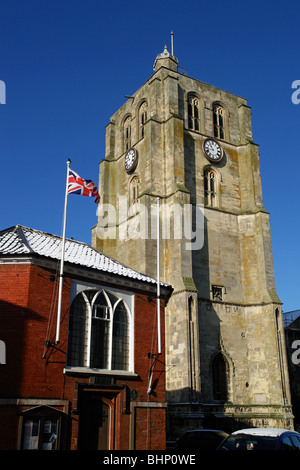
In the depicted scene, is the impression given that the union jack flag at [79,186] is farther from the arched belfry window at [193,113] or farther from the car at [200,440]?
the arched belfry window at [193,113]

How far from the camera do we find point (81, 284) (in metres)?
17.3

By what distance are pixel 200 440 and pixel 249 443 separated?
739cm

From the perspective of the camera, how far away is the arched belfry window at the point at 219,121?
40688mm

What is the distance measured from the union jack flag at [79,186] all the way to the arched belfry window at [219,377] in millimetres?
18629

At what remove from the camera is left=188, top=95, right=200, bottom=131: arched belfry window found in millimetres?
39375

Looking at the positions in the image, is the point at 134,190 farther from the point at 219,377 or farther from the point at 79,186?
the point at 79,186

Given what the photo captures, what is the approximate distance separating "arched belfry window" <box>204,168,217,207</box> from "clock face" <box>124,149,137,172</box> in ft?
20.1

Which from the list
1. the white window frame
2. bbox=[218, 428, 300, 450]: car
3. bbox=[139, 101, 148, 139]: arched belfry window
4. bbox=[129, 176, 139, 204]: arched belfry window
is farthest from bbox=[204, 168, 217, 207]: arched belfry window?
bbox=[218, 428, 300, 450]: car

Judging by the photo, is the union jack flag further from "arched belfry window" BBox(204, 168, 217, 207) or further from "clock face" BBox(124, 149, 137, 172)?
"clock face" BBox(124, 149, 137, 172)

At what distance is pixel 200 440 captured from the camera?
1909 cm

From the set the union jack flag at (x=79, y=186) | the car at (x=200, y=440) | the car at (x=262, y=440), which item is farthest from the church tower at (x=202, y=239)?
the car at (x=262, y=440)

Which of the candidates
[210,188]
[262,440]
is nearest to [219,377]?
[210,188]

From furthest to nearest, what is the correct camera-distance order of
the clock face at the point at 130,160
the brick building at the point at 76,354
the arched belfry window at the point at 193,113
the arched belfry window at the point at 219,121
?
1. the arched belfry window at the point at 219,121
2. the arched belfry window at the point at 193,113
3. the clock face at the point at 130,160
4. the brick building at the point at 76,354
